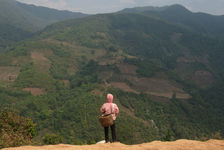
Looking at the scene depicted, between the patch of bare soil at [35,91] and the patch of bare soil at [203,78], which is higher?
the patch of bare soil at [35,91]

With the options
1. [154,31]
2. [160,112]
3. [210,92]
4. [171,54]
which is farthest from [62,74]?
[154,31]

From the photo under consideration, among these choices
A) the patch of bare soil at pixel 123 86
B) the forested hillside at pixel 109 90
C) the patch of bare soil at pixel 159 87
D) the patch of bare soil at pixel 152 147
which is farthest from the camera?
the patch of bare soil at pixel 159 87

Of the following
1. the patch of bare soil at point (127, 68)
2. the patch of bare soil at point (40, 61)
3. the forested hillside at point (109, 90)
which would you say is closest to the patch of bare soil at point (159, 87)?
the forested hillside at point (109, 90)

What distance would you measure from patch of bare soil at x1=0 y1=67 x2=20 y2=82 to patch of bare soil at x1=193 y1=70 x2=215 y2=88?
9549 cm

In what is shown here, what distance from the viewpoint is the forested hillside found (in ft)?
166

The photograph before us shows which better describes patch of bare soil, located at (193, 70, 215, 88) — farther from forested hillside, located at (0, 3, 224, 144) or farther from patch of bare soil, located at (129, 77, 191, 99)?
patch of bare soil, located at (129, 77, 191, 99)

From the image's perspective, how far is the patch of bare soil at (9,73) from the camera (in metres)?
79.7

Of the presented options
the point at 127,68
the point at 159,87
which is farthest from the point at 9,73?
the point at 159,87

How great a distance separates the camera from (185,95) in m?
80.4

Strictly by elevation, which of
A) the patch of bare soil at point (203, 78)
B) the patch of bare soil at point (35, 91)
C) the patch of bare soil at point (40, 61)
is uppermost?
the patch of bare soil at point (40, 61)

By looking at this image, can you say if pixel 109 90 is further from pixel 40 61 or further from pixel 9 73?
pixel 9 73

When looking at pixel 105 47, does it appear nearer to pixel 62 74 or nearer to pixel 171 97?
pixel 62 74

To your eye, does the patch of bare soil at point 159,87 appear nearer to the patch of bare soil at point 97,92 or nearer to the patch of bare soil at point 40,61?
the patch of bare soil at point 97,92

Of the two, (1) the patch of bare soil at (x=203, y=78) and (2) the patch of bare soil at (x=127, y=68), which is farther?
(1) the patch of bare soil at (x=203, y=78)
